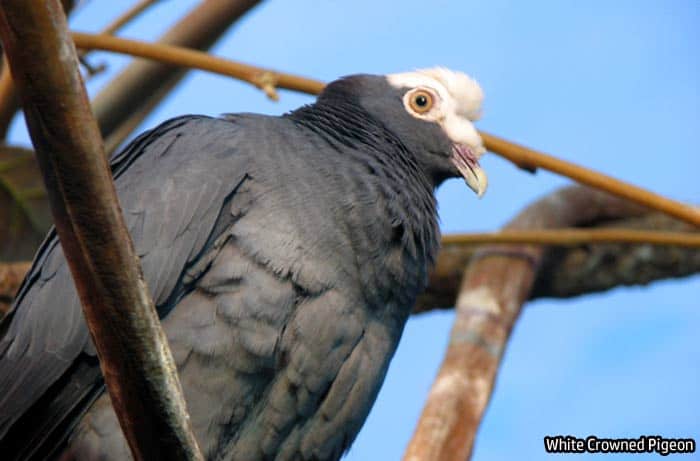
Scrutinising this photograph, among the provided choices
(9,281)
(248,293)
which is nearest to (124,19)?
(9,281)

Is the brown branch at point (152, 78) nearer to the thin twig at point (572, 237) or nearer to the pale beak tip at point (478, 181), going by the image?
the thin twig at point (572, 237)

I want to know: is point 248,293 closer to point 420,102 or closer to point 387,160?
point 387,160

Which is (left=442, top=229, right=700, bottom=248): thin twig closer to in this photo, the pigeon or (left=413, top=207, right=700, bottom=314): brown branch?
(left=413, top=207, right=700, bottom=314): brown branch

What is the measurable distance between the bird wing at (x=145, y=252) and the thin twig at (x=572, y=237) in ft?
6.51

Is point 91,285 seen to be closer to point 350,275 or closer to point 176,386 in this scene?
point 176,386

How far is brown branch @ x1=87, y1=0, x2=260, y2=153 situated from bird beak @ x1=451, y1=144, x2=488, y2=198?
2.04 meters

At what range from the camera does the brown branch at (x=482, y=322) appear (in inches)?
178

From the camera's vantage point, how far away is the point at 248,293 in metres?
3.37

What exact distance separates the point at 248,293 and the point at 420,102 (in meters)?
Result: 1.43

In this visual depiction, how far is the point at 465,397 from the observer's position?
4.73m

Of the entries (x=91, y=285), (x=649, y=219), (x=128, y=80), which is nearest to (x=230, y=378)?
(x=91, y=285)

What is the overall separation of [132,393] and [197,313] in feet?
2.98

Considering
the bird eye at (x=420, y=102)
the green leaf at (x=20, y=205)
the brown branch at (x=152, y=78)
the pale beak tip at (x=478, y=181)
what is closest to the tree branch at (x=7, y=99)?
the green leaf at (x=20, y=205)

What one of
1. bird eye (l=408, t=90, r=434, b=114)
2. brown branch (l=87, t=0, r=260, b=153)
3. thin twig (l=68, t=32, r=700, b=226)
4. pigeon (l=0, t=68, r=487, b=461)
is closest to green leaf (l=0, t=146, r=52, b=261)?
brown branch (l=87, t=0, r=260, b=153)
